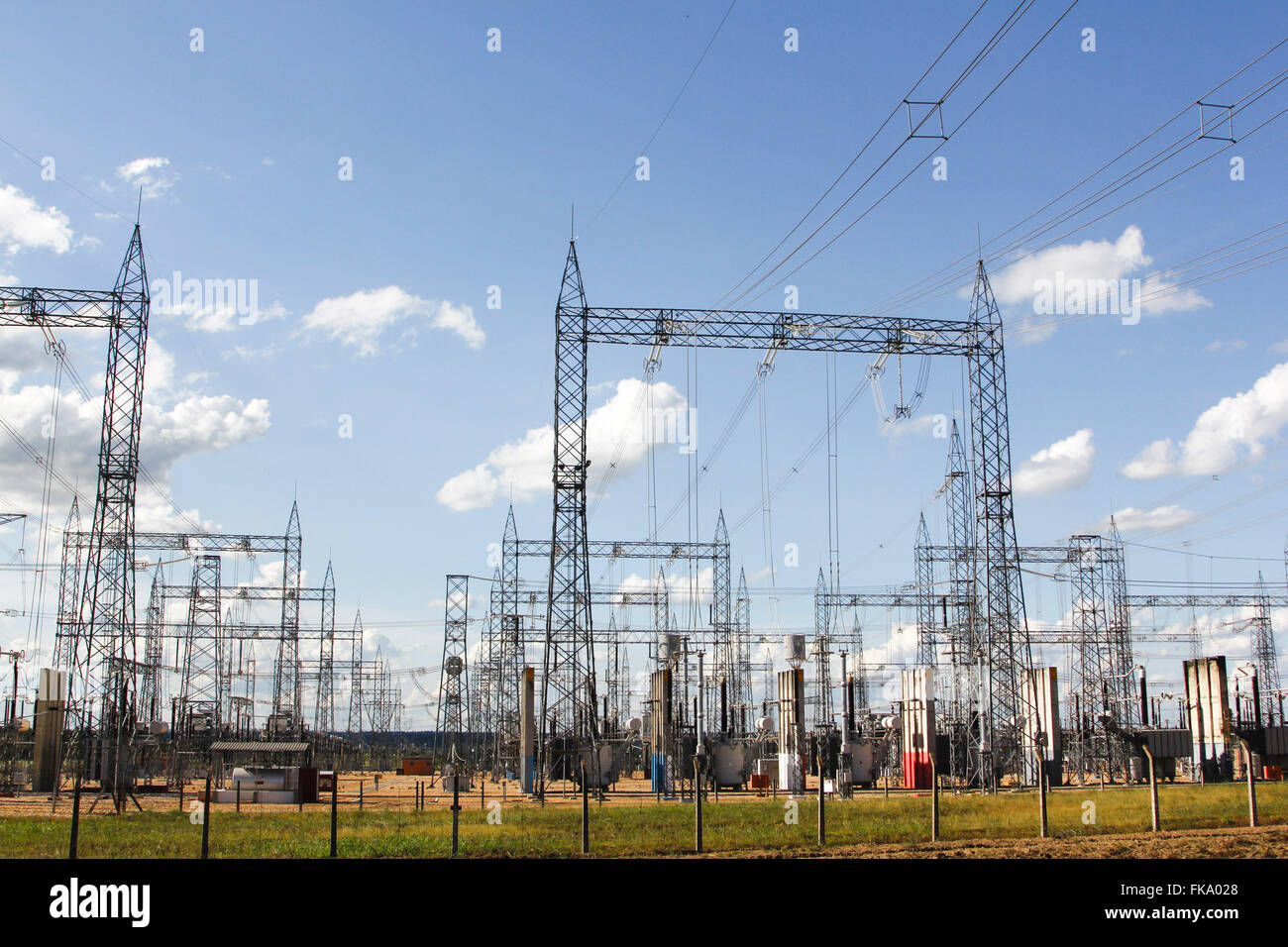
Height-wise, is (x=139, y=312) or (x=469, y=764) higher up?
(x=139, y=312)

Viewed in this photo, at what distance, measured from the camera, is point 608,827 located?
25.1 metres

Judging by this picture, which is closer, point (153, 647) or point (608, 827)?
point (608, 827)

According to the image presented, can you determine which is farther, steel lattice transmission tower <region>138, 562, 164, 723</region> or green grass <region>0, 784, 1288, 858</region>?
steel lattice transmission tower <region>138, 562, 164, 723</region>

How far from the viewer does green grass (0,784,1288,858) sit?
20141 millimetres

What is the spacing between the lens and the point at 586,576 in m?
38.1

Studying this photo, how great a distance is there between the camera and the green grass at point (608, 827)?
20141 millimetres

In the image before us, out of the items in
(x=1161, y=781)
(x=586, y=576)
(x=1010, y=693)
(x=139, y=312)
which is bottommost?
(x=1161, y=781)

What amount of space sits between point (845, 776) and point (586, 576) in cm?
1352

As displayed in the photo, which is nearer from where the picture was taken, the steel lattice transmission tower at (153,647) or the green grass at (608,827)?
the green grass at (608,827)
